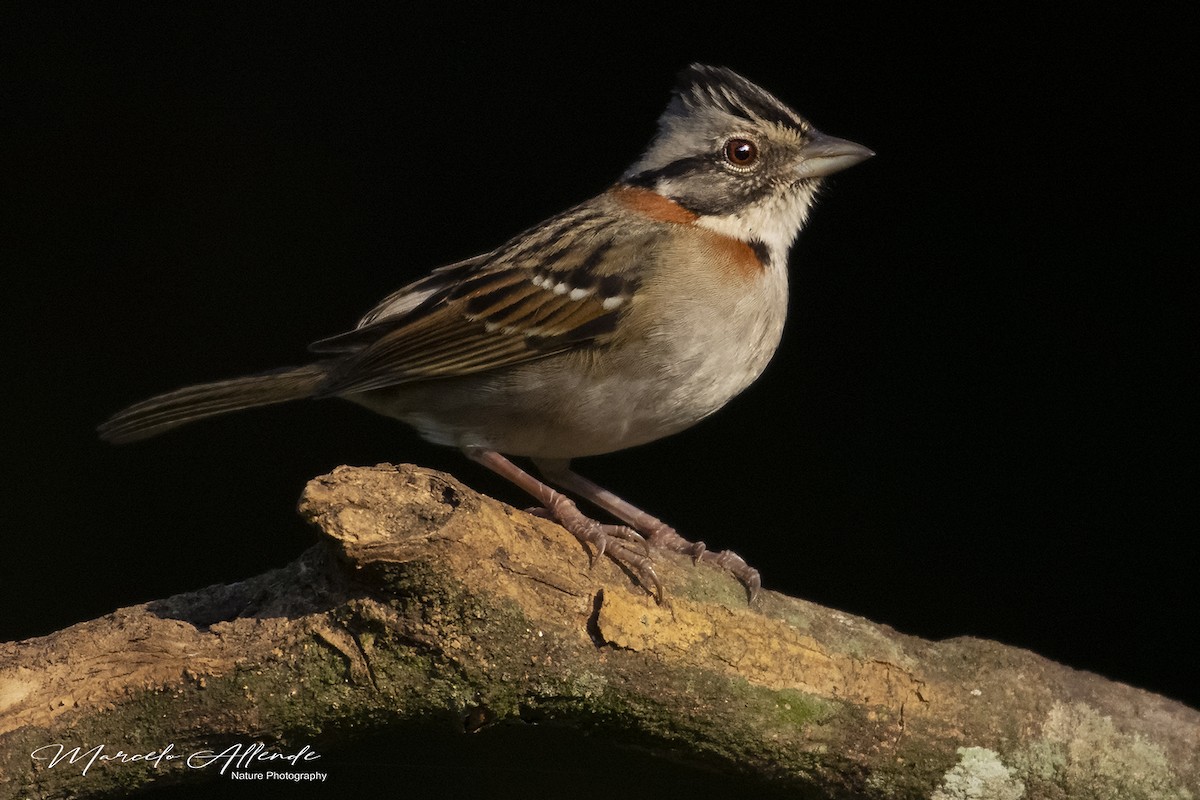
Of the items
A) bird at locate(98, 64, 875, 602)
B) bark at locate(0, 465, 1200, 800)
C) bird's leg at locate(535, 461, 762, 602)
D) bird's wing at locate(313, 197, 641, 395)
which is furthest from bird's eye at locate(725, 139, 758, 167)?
bark at locate(0, 465, 1200, 800)

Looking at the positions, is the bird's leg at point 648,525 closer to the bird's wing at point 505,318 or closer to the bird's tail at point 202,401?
the bird's wing at point 505,318

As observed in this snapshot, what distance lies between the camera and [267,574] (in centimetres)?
242

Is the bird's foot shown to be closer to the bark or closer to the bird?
the bird

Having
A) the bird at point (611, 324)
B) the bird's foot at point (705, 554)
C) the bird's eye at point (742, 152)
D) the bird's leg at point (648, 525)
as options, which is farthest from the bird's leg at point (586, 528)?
the bird's eye at point (742, 152)

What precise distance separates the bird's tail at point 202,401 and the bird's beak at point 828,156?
1382mm

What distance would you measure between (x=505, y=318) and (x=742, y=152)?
2.56 ft

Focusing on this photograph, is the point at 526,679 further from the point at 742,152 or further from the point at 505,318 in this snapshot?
the point at 742,152

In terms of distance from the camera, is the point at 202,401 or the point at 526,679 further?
the point at 202,401

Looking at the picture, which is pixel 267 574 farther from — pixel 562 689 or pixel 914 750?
pixel 914 750

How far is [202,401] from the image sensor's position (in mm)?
3008

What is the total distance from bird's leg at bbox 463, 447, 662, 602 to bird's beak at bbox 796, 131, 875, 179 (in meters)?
1.09

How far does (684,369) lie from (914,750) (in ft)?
3.23

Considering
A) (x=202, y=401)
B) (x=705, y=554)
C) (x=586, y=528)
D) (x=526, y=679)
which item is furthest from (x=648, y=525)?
(x=202, y=401)

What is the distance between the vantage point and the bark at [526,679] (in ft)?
6.94
